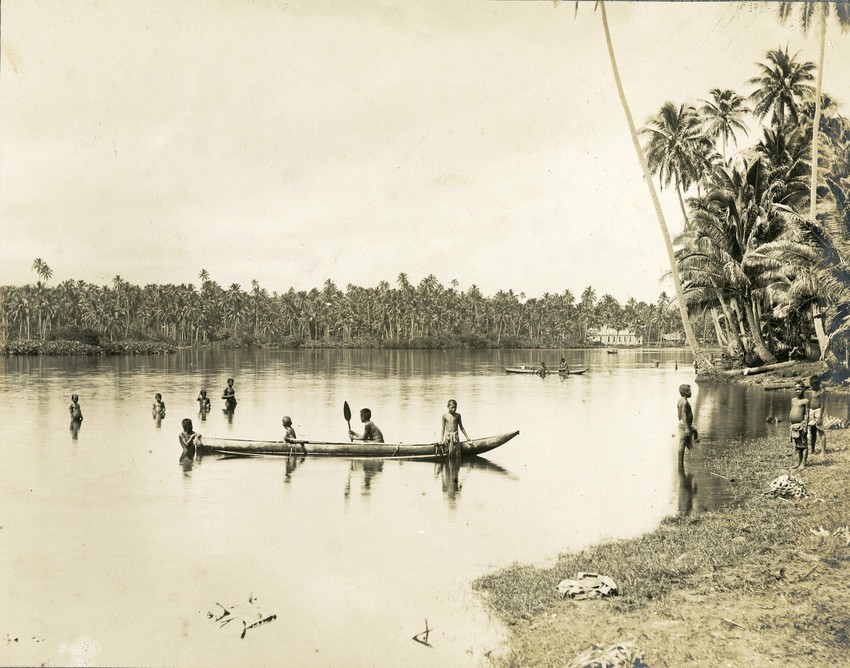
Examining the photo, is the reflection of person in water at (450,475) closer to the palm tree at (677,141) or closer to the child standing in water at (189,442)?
the child standing in water at (189,442)

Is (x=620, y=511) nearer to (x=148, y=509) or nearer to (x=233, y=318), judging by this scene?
(x=148, y=509)

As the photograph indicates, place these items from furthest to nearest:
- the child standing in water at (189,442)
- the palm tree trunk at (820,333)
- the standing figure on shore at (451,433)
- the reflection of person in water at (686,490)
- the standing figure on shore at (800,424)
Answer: the palm tree trunk at (820,333) < the child standing in water at (189,442) < the standing figure on shore at (451,433) < the standing figure on shore at (800,424) < the reflection of person in water at (686,490)

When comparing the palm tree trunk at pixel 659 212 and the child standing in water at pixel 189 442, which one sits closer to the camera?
the child standing in water at pixel 189 442

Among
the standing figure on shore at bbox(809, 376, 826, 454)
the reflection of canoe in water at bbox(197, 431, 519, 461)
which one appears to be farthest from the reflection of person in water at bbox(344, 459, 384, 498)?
the standing figure on shore at bbox(809, 376, 826, 454)

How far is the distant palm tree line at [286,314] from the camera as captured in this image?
10756 cm

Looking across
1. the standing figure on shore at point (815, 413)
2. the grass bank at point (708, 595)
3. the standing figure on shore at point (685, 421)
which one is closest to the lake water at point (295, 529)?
the grass bank at point (708, 595)

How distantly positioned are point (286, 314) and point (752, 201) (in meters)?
101

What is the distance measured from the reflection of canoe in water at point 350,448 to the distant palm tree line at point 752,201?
17.8 metres

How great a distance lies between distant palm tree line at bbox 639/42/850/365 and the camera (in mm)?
31797

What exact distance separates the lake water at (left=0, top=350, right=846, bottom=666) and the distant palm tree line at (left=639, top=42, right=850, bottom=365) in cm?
853

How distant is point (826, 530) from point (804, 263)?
70.7 ft

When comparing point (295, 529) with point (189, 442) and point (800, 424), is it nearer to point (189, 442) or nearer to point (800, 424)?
point (189, 442)

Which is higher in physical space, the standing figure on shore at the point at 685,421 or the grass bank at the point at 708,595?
the standing figure on shore at the point at 685,421

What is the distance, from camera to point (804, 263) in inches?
1075
